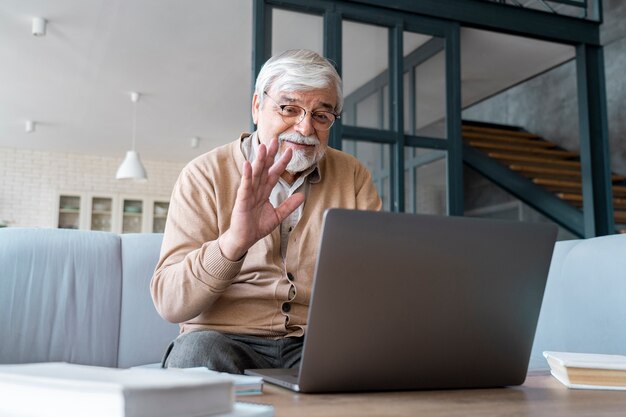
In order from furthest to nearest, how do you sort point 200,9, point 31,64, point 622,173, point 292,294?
point 622,173, point 31,64, point 200,9, point 292,294

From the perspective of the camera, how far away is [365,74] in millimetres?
4020

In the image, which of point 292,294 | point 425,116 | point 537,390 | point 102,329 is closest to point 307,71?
point 292,294

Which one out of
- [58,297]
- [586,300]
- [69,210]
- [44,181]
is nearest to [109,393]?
[58,297]

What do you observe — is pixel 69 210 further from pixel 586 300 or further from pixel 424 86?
pixel 586 300

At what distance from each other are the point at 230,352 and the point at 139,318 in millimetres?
1126

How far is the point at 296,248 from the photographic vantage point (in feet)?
5.08

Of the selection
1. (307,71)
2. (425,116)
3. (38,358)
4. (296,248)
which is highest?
(425,116)

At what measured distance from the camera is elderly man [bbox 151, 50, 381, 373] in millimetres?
1203

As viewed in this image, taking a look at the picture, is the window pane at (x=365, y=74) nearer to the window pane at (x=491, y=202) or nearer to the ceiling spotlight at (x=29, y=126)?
the window pane at (x=491, y=202)

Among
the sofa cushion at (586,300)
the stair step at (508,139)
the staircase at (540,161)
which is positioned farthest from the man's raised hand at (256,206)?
the stair step at (508,139)

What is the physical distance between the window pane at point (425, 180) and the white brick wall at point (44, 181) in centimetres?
688

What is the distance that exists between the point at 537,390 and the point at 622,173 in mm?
6078

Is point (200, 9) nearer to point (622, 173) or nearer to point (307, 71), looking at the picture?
point (307, 71)

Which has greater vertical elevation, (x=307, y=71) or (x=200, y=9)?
(x=200, y=9)
